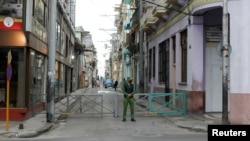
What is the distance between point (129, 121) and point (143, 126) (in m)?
1.71

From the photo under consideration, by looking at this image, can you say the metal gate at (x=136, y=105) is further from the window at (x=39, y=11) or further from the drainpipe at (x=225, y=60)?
the drainpipe at (x=225, y=60)

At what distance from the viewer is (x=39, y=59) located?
2036cm

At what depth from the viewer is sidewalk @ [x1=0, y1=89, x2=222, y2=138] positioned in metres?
13.0

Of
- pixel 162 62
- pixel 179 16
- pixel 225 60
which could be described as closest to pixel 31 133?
pixel 225 60

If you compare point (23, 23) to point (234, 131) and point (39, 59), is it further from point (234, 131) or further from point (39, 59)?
point (234, 131)

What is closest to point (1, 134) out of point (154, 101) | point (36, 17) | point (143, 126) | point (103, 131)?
point (103, 131)

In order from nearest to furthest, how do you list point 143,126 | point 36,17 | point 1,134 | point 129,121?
point 1,134 → point 143,126 → point 129,121 → point 36,17

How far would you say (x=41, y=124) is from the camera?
610 inches

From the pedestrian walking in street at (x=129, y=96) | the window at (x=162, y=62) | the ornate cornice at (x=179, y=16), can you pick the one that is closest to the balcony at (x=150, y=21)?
the ornate cornice at (x=179, y=16)

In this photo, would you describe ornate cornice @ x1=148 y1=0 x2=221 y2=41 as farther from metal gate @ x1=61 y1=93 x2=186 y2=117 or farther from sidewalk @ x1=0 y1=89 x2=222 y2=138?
sidewalk @ x1=0 y1=89 x2=222 y2=138

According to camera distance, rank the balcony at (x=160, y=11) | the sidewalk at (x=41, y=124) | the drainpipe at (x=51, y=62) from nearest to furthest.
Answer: the sidewalk at (x=41, y=124) < the drainpipe at (x=51, y=62) < the balcony at (x=160, y=11)

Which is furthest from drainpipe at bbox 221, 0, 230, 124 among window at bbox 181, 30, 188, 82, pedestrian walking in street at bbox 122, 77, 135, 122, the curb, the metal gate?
window at bbox 181, 30, 188, 82

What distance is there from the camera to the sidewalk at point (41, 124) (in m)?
13.0

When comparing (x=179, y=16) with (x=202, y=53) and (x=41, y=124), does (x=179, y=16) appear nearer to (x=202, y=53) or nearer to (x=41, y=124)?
(x=202, y=53)
